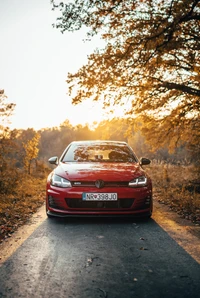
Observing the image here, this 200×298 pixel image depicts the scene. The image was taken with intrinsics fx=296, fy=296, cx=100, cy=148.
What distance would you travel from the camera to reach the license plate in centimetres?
518

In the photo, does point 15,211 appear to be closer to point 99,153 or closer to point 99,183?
point 99,153

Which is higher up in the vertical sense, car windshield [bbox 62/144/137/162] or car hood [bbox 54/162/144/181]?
car windshield [bbox 62/144/137/162]

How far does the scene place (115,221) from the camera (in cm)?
551

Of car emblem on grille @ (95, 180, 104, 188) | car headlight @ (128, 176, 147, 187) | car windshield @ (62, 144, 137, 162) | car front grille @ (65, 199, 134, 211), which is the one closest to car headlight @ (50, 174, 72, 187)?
car front grille @ (65, 199, 134, 211)

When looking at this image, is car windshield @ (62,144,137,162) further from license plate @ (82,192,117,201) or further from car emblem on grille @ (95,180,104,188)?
license plate @ (82,192,117,201)

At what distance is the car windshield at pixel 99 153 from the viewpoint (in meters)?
6.61

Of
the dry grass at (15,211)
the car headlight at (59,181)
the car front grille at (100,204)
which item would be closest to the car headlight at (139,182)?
the car front grille at (100,204)

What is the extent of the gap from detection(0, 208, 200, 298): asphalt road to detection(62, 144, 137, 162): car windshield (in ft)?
6.48

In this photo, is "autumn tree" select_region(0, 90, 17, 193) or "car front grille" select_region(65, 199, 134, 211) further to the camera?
"autumn tree" select_region(0, 90, 17, 193)

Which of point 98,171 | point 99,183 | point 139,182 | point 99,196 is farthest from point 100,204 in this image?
point 139,182

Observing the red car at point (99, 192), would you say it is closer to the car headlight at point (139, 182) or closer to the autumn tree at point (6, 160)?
the car headlight at point (139, 182)

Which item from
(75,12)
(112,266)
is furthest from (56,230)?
(75,12)

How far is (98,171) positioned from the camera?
5.56m

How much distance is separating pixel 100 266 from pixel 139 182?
241cm
